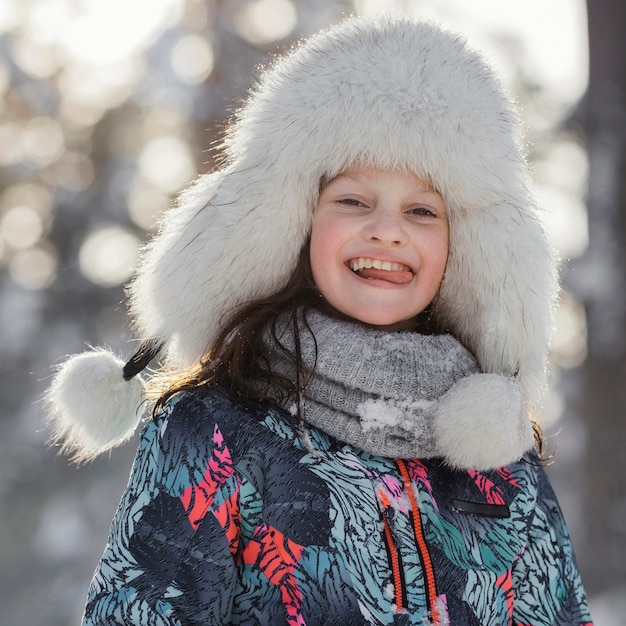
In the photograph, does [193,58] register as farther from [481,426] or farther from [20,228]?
[481,426]

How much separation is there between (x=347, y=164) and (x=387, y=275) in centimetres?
27

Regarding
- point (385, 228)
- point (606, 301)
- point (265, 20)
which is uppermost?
point (265, 20)

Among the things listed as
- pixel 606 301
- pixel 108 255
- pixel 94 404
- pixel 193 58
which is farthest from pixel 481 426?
pixel 108 255

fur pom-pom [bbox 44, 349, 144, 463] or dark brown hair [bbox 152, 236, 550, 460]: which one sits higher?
dark brown hair [bbox 152, 236, 550, 460]

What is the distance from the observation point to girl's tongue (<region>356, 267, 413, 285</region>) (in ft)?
5.61

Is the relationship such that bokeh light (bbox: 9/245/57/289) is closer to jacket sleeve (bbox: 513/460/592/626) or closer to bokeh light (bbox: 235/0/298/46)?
bokeh light (bbox: 235/0/298/46)

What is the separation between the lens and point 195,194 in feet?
5.96

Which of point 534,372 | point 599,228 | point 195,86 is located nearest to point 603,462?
point 599,228

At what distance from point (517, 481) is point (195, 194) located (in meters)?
1.04

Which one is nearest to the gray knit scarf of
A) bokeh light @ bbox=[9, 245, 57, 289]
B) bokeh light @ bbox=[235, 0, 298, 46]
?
bokeh light @ bbox=[235, 0, 298, 46]

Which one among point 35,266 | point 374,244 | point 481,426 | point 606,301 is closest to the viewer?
point 481,426

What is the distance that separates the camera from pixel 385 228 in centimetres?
164

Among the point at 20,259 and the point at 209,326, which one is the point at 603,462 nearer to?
the point at 209,326

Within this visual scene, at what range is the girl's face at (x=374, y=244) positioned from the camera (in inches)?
65.9
